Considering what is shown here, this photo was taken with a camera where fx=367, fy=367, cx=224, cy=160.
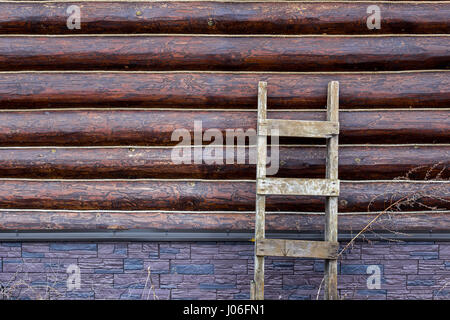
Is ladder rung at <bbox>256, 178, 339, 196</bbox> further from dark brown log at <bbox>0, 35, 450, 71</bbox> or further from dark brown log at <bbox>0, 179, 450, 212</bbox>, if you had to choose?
dark brown log at <bbox>0, 35, 450, 71</bbox>

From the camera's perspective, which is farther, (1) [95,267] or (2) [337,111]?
Result: (1) [95,267]

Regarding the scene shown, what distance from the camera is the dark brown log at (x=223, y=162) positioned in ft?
10.7

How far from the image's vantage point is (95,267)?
10.8 feet

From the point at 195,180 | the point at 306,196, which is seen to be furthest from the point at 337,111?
the point at 195,180

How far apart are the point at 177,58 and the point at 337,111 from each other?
146cm

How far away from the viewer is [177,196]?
3279 millimetres

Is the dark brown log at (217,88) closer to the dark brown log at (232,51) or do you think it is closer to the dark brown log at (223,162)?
the dark brown log at (232,51)

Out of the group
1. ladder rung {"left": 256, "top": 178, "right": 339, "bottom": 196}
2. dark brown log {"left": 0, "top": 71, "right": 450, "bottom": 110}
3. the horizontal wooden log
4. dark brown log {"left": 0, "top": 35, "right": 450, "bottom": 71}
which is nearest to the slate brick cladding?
the horizontal wooden log

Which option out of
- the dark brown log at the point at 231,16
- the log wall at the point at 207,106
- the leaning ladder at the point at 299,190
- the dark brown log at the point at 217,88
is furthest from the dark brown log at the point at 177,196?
the dark brown log at the point at 231,16

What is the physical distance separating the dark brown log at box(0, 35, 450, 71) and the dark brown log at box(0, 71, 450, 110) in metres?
0.10

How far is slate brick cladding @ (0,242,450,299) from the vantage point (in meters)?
3.29

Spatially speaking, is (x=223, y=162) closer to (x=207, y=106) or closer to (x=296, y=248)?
(x=207, y=106)

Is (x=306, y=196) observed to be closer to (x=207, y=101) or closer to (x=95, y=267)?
(x=207, y=101)

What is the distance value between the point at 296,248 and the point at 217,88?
5.00 ft
